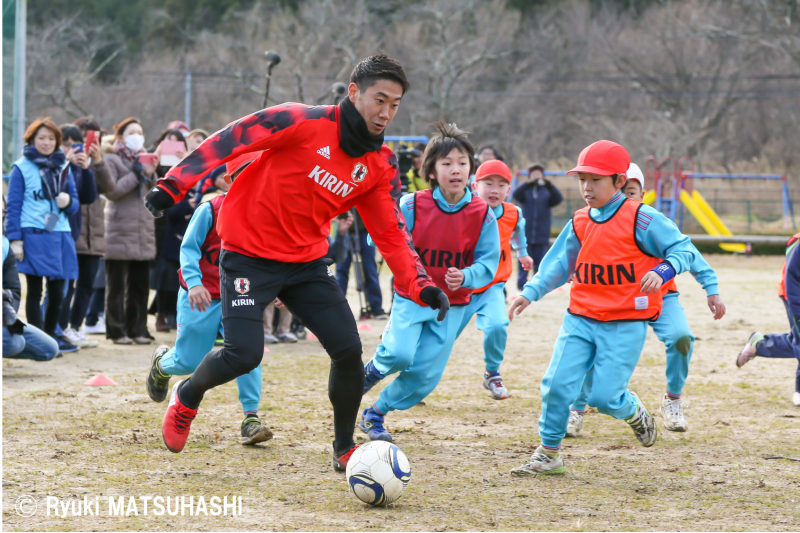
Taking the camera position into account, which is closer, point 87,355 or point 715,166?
point 87,355

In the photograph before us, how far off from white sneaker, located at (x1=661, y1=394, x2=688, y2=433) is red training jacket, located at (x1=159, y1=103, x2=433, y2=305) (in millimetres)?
2283

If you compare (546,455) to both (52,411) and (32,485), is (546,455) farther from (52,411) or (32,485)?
(52,411)

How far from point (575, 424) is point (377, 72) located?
272 centimetres

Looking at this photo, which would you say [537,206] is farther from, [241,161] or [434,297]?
[241,161]

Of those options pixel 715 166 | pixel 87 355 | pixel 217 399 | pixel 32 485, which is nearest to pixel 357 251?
pixel 87 355

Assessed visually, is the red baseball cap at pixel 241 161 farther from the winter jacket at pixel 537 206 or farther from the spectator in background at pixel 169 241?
the winter jacket at pixel 537 206

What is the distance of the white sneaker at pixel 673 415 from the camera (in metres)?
5.74

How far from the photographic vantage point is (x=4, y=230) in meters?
8.15

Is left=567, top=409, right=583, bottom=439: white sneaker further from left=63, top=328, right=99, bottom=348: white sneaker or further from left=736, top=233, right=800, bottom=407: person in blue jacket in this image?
left=63, top=328, right=99, bottom=348: white sneaker

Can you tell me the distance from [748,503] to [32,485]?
3421 mm

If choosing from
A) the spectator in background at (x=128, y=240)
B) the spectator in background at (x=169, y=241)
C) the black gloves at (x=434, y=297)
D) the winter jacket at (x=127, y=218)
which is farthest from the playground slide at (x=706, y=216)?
the black gloves at (x=434, y=297)

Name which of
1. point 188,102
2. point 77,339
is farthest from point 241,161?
point 188,102

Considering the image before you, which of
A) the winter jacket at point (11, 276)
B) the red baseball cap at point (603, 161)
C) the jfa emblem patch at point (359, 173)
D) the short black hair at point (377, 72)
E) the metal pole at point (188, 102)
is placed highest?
A: the metal pole at point (188, 102)

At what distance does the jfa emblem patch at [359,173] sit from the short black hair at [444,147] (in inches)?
53.6
